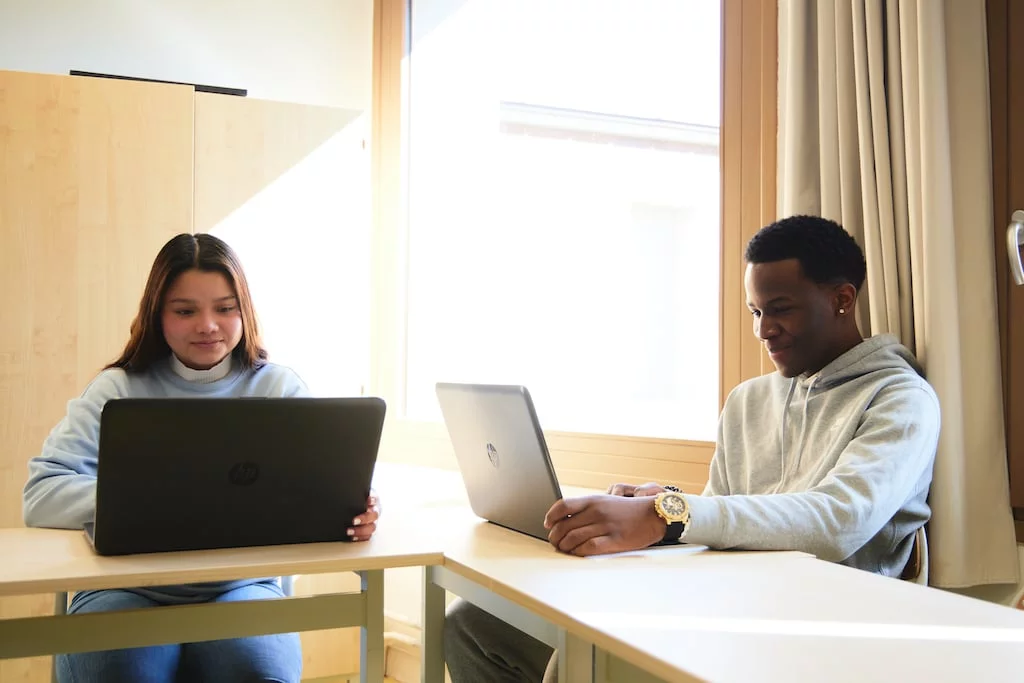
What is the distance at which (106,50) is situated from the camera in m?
3.46

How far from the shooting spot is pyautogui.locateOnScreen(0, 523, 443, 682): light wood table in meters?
1.33

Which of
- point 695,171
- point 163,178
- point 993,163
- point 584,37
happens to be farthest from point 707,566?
point 163,178

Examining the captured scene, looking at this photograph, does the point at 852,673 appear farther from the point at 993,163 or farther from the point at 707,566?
the point at 993,163

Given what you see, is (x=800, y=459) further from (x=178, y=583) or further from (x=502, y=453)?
(x=178, y=583)

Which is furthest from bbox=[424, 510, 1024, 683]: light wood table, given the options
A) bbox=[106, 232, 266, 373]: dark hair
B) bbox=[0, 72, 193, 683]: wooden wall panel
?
bbox=[0, 72, 193, 683]: wooden wall panel

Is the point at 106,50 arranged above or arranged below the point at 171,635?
above

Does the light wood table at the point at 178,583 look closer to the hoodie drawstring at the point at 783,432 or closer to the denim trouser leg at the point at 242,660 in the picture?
the denim trouser leg at the point at 242,660

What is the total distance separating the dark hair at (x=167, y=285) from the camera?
202 centimetres

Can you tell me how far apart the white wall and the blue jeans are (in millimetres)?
2298

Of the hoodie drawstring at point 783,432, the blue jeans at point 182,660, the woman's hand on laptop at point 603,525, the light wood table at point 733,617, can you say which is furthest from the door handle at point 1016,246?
the blue jeans at point 182,660

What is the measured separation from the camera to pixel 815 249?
5.85 feet

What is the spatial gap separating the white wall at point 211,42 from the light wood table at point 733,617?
8.73 feet

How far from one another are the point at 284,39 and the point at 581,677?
3.17 meters

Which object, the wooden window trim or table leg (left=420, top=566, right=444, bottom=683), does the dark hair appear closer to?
table leg (left=420, top=566, right=444, bottom=683)
